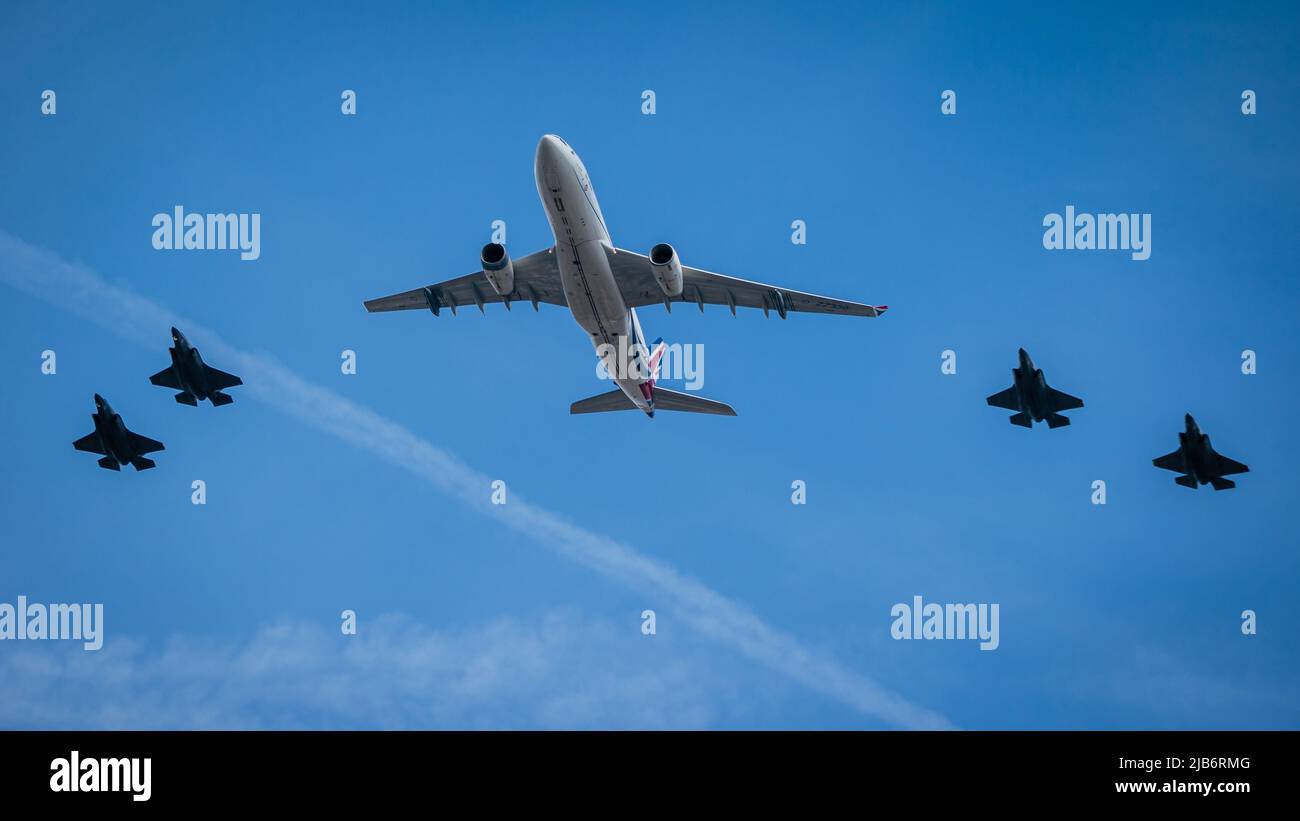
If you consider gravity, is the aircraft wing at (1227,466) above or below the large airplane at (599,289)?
below

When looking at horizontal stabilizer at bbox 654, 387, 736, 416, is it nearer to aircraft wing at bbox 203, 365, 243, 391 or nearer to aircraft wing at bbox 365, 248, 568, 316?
aircraft wing at bbox 365, 248, 568, 316

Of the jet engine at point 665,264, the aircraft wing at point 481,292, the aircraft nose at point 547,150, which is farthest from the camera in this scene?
the aircraft wing at point 481,292

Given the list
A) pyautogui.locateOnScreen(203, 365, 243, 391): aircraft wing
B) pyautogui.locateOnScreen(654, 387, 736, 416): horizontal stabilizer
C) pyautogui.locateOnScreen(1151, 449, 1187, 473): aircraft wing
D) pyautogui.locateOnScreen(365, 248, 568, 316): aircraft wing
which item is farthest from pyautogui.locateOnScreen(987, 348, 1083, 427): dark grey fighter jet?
pyautogui.locateOnScreen(203, 365, 243, 391): aircraft wing

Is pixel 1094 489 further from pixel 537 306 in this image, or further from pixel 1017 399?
pixel 537 306

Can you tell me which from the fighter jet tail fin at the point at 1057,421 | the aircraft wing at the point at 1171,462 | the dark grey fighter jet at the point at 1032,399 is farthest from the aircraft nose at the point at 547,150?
the aircraft wing at the point at 1171,462

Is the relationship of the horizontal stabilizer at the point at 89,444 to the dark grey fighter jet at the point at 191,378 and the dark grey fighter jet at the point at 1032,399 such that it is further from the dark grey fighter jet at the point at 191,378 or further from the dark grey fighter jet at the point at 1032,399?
the dark grey fighter jet at the point at 1032,399

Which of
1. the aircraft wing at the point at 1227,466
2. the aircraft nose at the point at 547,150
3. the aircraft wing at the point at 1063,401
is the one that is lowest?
the aircraft wing at the point at 1227,466
